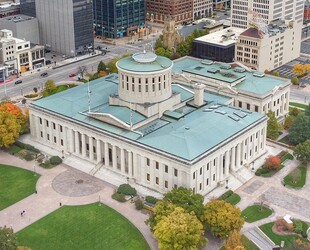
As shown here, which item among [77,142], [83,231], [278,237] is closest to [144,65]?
[77,142]

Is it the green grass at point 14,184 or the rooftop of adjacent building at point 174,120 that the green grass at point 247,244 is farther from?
the green grass at point 14,184

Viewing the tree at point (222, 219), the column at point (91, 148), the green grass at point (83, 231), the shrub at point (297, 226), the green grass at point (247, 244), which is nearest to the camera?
the tree at point (222, 219)

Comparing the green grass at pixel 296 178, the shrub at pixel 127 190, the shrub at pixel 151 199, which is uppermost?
the shrub at pixel 127 190

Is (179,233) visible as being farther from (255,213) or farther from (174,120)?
(174,120)

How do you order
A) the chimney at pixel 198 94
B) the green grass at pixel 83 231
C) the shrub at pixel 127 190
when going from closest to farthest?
the green grass at pixel 83 231 → the shrub at pixel 127 190 → the chimney at pixel 198 94

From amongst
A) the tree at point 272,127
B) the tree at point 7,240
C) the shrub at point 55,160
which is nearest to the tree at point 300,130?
the tree at point 272,127

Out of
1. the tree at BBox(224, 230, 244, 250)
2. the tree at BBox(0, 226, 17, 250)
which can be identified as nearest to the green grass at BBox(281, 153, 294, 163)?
the tree at BBox(224, 230, 244, 250)
